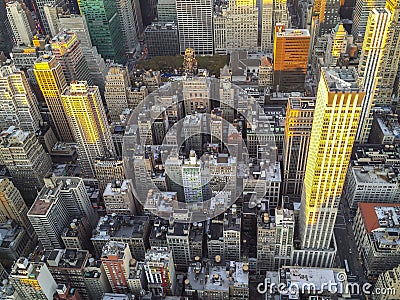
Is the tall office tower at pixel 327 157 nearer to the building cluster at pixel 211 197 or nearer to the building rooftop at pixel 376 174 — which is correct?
the building cluster at pixel 211 197

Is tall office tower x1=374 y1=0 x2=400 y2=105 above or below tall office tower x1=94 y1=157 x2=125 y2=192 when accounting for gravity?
above

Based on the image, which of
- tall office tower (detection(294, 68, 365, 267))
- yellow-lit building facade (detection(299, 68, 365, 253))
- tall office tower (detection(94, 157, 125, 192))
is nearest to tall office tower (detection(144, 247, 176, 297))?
tall office tower (detection(94, 157, 125, 192))

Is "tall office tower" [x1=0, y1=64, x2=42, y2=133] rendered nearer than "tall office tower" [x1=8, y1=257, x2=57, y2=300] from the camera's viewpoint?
No

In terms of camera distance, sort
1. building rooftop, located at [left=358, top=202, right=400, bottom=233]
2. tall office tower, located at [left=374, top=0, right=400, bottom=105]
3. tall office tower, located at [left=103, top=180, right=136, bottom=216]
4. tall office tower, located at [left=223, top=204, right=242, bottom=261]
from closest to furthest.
Answer: tall office tower, located at [left=223, top=204, right=242, bottom=261] < building rooftop, located at [left=358, top=202, right=400, bottom=233] < tall office tower, located at [left=103, top=180, right=136, bottom=216] < tall office tower, located at [left=374, top=0, right=400, bottom=105]

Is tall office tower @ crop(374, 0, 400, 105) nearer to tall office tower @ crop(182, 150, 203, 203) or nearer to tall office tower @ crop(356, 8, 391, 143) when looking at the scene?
tall office tower @ crop(356, 8, 391, 143)

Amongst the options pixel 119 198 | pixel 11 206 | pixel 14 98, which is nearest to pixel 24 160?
pixel 11 206

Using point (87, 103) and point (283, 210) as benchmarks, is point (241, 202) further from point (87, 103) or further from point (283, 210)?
point (87, 103)

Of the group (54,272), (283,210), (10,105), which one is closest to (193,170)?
(283,210)
